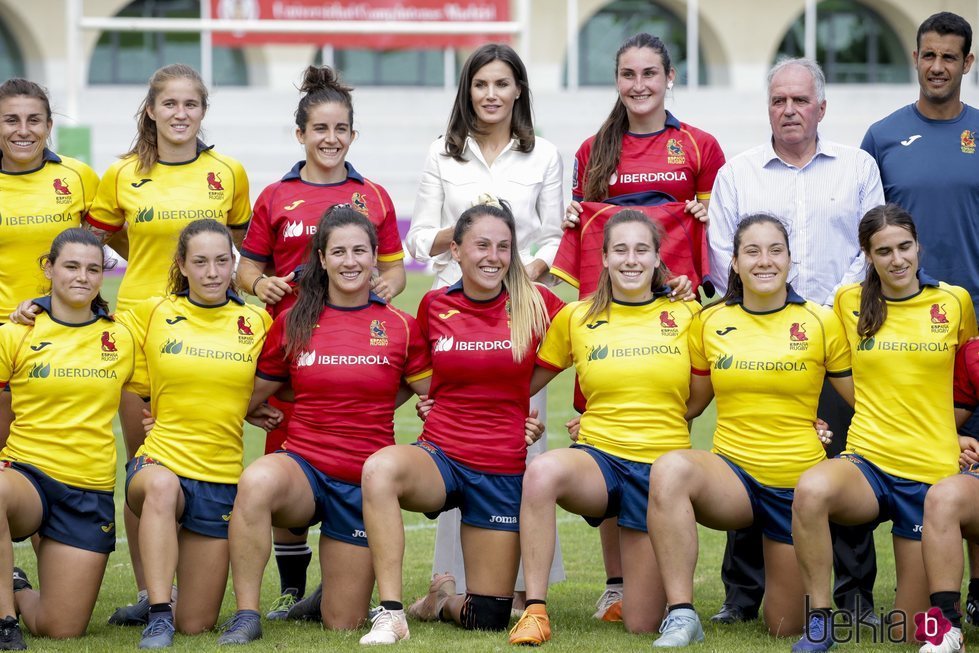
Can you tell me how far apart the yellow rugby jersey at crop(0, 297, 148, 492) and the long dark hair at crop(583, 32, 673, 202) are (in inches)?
78.5

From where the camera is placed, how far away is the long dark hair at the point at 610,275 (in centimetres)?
507

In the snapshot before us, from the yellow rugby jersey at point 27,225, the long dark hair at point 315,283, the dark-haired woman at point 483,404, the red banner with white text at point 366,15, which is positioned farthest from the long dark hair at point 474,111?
the red banner with white text at point 366,15

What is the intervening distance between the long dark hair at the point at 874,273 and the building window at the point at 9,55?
29664 millimetres

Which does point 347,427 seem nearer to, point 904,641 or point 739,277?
point 739,277

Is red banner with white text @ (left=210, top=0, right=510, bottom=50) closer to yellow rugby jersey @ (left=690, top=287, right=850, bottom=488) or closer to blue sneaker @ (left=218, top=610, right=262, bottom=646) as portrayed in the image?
yellow rugby jersey @ (left=690, top=287, right=850, bottom=488)

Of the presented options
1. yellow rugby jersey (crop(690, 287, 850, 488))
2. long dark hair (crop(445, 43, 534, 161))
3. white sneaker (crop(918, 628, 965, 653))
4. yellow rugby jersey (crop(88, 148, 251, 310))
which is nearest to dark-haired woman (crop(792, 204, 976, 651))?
yellow rugby jersey (crop(690, 287, 850, 488))

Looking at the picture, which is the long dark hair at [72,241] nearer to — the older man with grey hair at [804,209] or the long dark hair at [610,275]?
the long dark hair at [610,275]

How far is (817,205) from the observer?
5.31 metres

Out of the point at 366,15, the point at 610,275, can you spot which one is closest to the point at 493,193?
the point at 610,275

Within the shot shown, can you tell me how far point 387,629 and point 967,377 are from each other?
2.26 meters

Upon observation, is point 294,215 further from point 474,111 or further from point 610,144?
point 610,144

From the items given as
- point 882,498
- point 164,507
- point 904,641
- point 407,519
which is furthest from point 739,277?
point 407,519

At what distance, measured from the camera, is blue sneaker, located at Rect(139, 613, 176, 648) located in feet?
15.4

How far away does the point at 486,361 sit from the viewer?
5129mm
